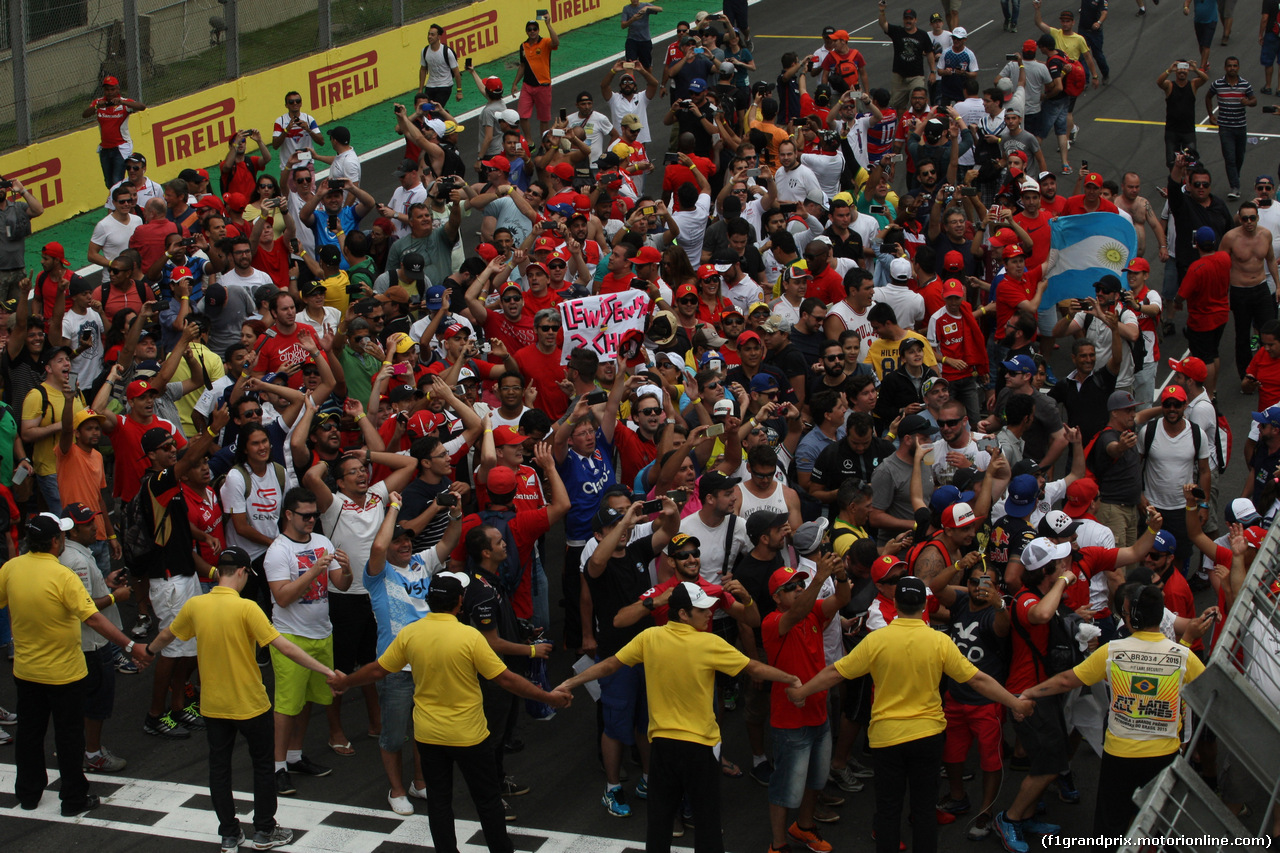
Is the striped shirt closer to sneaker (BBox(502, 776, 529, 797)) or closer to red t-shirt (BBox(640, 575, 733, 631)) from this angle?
red t-shirt (BBox(640, 575, 733, 631))

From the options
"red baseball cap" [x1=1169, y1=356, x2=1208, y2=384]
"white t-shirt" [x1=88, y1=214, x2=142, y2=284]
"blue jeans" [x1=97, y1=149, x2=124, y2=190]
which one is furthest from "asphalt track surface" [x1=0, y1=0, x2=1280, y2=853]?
"blue jeans" [x1=97, y1=149, x2=124, y2=190]

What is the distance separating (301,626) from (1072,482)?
5519 millimetres

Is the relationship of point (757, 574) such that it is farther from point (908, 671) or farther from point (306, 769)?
point (306, 769)

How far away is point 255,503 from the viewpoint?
9719 mm

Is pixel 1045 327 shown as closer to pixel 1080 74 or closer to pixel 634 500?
pixel 634 500

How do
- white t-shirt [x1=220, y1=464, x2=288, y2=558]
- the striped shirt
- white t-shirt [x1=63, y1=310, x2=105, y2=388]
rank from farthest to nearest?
1. the striped shirt
2. white t-shirt [x1=63, y1=310, x2=105, y2=388]
3. white t-shirt [x1=220, y1=464, x2=288, y2=558]

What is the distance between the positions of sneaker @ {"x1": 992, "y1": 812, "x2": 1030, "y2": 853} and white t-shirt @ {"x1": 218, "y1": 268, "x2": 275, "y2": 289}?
842 cm

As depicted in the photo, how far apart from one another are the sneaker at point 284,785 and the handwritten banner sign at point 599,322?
14.2ft

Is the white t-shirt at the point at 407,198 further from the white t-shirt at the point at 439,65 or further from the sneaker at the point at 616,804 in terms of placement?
the sneaker at the point at 616,804

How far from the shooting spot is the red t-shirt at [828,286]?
12734 mm

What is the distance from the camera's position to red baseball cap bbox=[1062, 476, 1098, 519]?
945cm

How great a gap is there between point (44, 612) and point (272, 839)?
1989 millimetres

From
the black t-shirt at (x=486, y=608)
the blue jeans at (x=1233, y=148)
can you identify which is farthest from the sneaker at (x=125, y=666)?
the blue jeans at (x=1233, y=148)

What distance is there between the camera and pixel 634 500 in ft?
30.0
